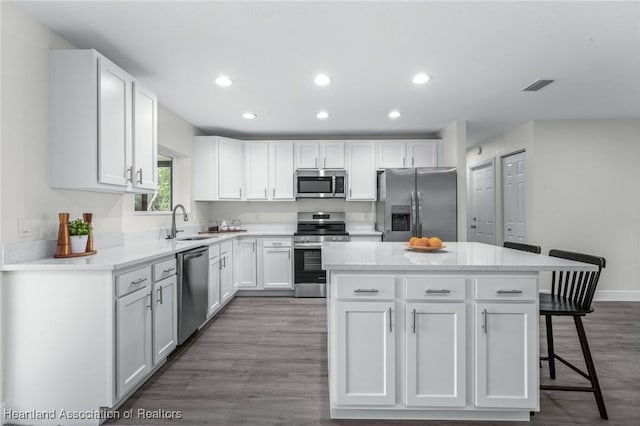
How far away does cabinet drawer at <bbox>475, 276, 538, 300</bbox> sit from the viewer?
1997 millimetres

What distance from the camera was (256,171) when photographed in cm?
540

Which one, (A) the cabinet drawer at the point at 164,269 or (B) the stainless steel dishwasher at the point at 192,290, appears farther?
(B) the stainless steel dishwasher at the point at 192,290

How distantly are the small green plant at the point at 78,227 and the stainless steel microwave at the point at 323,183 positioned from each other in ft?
10.4

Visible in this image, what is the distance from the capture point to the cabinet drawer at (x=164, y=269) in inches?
103

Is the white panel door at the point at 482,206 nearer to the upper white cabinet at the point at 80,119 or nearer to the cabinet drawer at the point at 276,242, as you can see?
the cabinet drawer at the point at 276,242

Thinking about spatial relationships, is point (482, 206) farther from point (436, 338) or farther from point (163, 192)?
point (163, 192)

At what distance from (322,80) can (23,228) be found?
2.46 metres

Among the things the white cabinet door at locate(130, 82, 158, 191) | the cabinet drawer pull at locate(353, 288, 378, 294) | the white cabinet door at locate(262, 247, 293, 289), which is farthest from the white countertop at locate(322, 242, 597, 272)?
the white cabinet door at locate(262, 247, 293, 289)

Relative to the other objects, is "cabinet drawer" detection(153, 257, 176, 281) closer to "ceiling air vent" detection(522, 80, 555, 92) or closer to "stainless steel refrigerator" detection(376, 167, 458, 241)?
"stainless steel refrigerator" detection(376, 167, 458, 241)

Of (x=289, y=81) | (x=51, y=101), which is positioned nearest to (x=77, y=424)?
(x=51, y=101)

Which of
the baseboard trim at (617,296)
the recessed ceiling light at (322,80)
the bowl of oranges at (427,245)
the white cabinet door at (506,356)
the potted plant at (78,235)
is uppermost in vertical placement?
the recessed ceiling light at (322,80)

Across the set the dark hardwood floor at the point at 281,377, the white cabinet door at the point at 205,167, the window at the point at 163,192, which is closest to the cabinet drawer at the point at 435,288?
the dark hardwood floor at the point at 281,377

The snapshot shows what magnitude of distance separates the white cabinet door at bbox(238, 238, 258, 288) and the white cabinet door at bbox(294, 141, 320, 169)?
1.35m

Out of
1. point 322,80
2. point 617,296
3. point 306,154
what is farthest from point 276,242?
point 617,296
